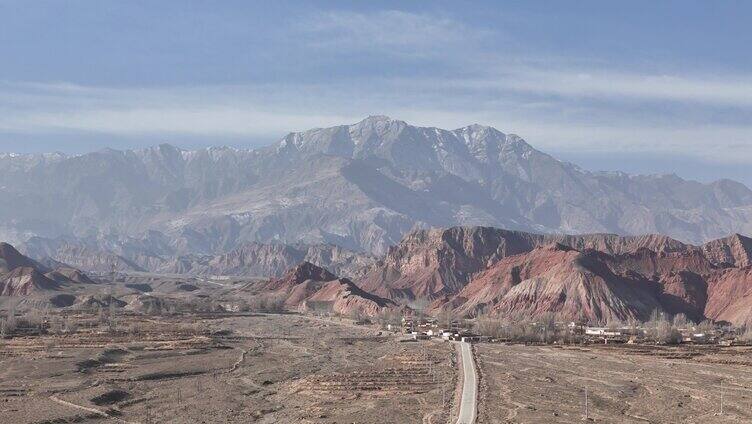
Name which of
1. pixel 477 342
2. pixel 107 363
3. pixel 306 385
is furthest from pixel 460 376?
pixel 477 342

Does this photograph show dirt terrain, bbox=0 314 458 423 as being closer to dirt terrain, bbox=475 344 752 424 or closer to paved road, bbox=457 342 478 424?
paved road, bbox=457 342 478 424

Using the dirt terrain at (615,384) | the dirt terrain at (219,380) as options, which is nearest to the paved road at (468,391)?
the dirt terrain at (615,384)

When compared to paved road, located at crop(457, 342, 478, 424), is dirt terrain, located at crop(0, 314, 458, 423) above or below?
below

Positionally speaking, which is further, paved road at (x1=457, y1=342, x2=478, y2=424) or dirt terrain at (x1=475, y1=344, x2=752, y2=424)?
dirt terrain at (x1=475, y1=344, x2=752, y2=424)

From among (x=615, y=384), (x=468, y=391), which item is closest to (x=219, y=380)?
(x=468, y=391)

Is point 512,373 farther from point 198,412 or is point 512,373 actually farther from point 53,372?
point 53,372

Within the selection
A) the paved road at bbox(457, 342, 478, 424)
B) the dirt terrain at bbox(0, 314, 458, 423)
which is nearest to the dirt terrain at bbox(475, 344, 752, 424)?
the paved road at bbox(457, 342, 478, 424)
